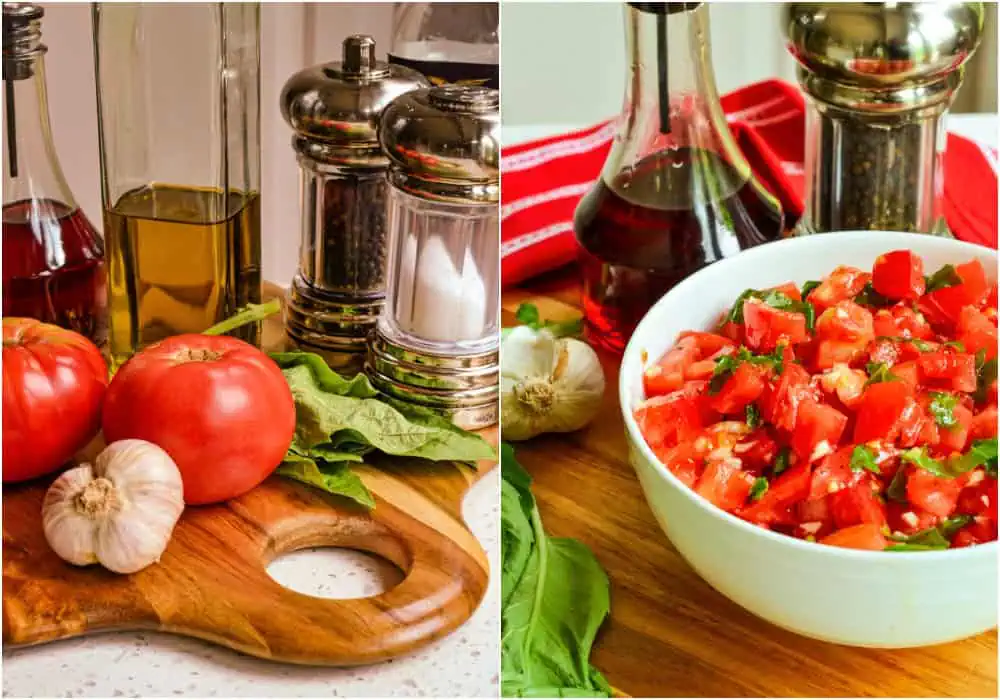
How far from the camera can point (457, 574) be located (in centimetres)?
87

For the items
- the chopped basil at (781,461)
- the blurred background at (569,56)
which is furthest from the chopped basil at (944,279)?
the blurred background at (569,56)

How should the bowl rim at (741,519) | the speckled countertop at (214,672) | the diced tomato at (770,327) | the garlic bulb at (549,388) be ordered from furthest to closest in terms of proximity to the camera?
the garlic bulb at (549,388), the diced tomato at (770,327), the speckled countertop at (214,672), the bowl rim at (741,519)

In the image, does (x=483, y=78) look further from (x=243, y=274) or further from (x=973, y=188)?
(x=973, y=188)

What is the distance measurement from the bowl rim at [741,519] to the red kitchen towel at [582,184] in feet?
0.98

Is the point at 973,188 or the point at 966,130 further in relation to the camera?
the point at 966,130

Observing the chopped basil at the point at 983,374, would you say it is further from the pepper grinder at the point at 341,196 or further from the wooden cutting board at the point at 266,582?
the pepper grinder at the point at 341,196

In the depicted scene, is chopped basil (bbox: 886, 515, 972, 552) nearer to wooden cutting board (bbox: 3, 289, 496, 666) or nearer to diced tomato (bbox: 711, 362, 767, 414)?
diced tomato (bbox: 711, 362, 767, 414)

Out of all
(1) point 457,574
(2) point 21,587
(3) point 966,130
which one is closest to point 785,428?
(1) point 457,574

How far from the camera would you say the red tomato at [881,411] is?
0.78 m

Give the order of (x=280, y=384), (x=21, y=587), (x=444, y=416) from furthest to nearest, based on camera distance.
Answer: (x=444, y=416), (x=280, y=384), (x=21, y=587)

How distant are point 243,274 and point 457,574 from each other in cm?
40

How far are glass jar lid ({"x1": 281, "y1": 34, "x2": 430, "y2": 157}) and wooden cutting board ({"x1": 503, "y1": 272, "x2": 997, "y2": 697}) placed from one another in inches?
14.9

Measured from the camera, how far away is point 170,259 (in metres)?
1.08

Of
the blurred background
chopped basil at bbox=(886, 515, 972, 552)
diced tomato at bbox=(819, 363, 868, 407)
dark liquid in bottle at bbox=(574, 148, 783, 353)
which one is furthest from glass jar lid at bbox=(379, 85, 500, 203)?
the blurred background
